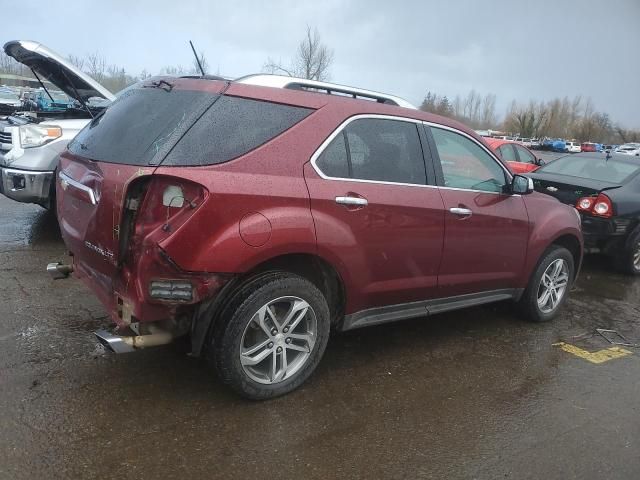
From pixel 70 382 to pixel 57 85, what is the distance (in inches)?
197

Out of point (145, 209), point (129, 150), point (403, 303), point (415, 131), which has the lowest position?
point (403, 303)

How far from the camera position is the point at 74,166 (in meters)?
3.27

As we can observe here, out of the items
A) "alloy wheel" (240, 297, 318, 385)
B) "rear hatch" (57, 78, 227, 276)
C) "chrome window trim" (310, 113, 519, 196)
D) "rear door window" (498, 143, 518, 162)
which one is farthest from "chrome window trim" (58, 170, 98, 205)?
"rear door window" (498, 143, 518, 162)

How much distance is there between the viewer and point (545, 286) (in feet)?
15.9

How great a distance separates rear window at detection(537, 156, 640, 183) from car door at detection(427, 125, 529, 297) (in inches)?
143

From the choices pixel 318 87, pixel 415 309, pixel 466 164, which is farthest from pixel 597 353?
pixel 318 87

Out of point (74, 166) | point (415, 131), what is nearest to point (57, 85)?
point (74, 166)

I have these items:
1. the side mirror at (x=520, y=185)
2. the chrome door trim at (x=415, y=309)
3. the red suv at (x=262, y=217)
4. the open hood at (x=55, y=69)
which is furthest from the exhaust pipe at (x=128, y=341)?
the open hood at (x=55, y=69)

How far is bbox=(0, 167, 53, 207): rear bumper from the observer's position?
5512mm

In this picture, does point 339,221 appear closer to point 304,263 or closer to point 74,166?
point 304,263

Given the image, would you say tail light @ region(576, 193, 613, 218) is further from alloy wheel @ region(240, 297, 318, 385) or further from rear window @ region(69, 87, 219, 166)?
rear window @ region(69, 87, 219, 166)

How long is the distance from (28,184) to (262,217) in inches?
150

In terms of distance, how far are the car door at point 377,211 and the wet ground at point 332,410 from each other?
649mm

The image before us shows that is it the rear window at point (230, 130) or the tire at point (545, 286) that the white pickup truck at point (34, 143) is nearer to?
the rear window at point (230, 130)
